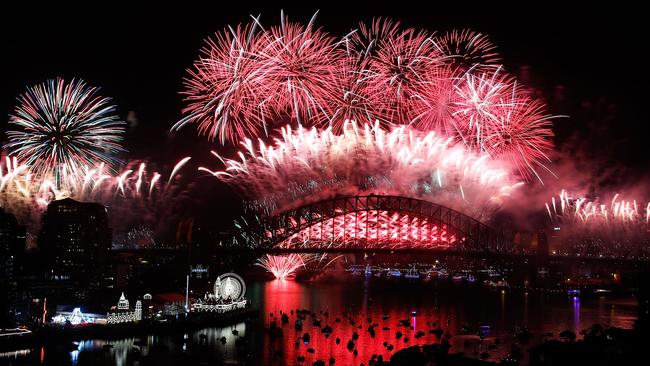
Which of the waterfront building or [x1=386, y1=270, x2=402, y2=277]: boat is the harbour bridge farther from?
[x1=386, y1=270, x2=402, y2=277]: boat

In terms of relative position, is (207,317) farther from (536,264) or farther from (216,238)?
(536,264)

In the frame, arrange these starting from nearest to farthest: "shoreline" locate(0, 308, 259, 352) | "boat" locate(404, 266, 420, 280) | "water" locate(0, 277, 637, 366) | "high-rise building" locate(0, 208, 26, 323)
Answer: "shoreline" locate(0, 308, 259, 352) < "water" locate(0, 277, 637, 366) < "high-rise building" locate(0, 208, 26, 323) < "boat" locate(404, 266, 420, 280)

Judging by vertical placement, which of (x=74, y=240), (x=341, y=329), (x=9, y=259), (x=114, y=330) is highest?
(x=74, y=240)

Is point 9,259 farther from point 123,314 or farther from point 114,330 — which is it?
point 114,330

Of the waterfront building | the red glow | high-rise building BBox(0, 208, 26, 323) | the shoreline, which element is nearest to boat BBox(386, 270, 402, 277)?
the red glow

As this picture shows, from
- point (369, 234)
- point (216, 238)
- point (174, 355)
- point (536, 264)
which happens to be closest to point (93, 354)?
point (174, 355)

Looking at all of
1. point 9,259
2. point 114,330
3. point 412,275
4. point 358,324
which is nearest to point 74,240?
point 9,259
